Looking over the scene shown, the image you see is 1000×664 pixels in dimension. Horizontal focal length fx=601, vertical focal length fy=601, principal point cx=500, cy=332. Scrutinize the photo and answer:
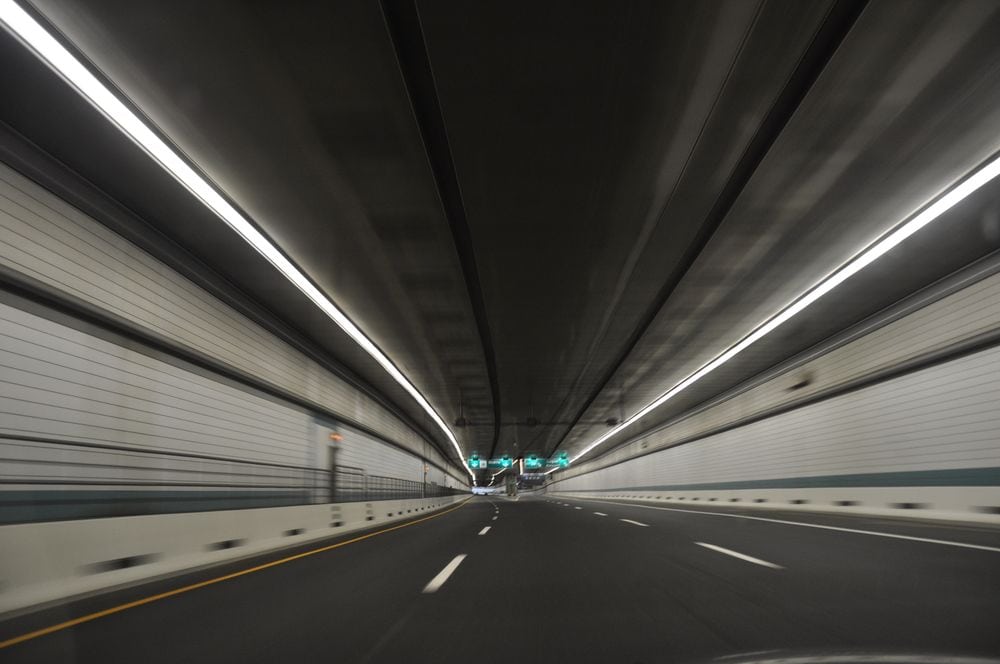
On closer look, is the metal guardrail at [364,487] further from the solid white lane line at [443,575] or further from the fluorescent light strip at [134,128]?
the solid white lane line at [443,575]

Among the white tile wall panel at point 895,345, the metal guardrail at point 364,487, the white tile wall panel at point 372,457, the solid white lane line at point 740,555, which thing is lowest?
the solid white lane line at point 740,555

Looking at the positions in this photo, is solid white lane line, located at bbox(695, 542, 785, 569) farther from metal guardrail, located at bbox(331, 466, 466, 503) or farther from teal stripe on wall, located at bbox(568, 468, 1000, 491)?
metal guardrail, located at bbox(331, 466, 466, 503)

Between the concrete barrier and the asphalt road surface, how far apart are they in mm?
497

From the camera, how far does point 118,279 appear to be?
966 centimetres

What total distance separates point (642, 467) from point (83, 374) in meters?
41.3

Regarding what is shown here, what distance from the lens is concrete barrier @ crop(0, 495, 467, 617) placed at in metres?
6.14

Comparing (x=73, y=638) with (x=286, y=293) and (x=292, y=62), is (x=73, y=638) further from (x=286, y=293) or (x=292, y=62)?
(x=286, y=293)

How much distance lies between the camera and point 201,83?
23.5 ft

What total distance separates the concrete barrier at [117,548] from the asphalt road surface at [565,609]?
1.63 ft

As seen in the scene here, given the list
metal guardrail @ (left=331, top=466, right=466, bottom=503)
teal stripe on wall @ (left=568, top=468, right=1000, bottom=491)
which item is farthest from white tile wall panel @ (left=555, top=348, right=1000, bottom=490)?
metal guardrail @ (left=331, top=466, right=466, bottom=503)

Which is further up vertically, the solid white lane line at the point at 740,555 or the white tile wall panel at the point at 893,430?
the white tile wall panel at the point at 893,430

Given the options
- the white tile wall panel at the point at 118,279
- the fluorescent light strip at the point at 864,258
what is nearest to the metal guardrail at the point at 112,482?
the white tile wall panel at the point at 118,279

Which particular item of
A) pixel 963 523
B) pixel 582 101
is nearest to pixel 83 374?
pixel 582 101

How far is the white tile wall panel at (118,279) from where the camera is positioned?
7758 mm
